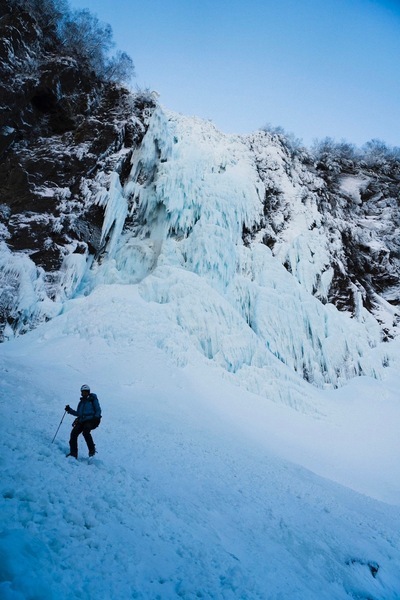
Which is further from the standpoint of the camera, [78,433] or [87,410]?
[87,410]

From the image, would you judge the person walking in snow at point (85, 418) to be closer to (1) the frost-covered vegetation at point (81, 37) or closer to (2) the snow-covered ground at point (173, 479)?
(2) the snow-covered ground at point (173, 479)

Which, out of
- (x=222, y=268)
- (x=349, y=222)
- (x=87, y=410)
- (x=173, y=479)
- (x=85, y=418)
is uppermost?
(x=349, y=222)

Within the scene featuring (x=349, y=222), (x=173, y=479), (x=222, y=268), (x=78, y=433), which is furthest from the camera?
(x=349, y=222)

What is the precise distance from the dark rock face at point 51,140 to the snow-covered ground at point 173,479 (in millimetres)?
4546

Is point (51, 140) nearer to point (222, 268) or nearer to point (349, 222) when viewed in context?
point (222, 268)

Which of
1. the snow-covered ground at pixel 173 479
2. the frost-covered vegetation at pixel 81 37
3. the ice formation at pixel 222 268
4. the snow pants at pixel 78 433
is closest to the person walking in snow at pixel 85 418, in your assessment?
the snow pants at pixel 78 433

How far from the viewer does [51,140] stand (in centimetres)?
2150

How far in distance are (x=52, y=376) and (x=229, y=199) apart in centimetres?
1621

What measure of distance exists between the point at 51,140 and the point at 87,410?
2105cm

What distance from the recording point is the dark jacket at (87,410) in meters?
5.55

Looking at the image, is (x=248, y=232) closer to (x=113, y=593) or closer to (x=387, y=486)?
(x=387, y=486)

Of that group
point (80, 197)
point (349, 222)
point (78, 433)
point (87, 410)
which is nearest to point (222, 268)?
point (80, 197)

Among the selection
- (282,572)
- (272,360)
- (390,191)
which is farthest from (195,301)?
(390,191)

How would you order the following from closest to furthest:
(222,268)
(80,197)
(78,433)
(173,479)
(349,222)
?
(78,433), (173,479), (80,197), (222,268), (349,222)
